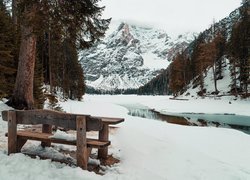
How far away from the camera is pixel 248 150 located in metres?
9.66

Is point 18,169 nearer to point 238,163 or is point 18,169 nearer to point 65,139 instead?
point 65,139

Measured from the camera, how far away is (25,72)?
37.5 feet

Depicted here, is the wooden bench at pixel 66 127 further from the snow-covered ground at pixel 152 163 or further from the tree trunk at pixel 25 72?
the tree trunk at pixel 25 72

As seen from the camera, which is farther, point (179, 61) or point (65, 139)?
point (179, 61)

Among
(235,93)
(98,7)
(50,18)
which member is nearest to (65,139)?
(50,18)

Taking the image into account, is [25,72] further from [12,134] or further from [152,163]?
[152,163]

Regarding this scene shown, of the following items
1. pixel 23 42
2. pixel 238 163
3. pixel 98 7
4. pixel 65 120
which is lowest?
pixel 238 163

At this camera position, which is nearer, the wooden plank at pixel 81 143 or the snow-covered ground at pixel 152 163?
the snow-covered ground at pixel 152 163

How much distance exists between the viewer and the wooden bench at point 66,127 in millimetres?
5742

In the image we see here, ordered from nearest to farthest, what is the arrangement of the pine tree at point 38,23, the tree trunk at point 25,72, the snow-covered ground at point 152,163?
the snow-covered ground at point 152,163 < the pine tree at point 38,23 < the tree trunk at point 25,72

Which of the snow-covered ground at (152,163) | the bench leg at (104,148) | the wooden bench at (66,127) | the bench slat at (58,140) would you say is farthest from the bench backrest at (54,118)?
the bench leg at (104,148)

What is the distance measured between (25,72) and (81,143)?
6582mm

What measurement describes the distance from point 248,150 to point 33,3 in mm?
8788

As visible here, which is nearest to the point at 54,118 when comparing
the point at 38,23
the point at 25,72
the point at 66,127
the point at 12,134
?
the point at 66,127
